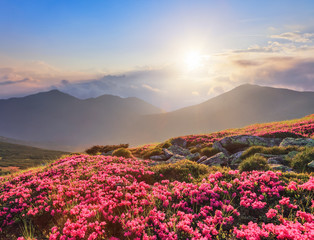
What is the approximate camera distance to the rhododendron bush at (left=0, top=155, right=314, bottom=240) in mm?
5543

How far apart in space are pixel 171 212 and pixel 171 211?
0.24 m

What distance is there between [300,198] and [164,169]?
22.2 feet

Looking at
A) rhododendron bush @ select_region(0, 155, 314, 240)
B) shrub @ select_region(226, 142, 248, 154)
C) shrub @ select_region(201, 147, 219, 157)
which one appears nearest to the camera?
rhododendron bush @ select_region(0, 155, 314, 240)

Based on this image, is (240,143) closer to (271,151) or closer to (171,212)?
(271,151)

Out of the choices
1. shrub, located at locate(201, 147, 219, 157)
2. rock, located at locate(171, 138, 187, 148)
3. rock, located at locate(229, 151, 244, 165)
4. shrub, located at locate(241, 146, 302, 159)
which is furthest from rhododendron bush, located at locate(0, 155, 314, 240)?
rock, located at locate(171, 138, 187, 148)

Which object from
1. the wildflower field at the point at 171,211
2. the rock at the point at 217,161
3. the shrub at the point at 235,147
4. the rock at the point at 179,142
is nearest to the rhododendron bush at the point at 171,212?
the wildflower field at the point at 171,211

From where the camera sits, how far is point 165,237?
17.7 feet

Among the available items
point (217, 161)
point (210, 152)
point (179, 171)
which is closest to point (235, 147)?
point (210, 152)

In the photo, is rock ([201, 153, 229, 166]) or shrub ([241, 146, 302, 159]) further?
shrub ([241, 146, 302, 159])

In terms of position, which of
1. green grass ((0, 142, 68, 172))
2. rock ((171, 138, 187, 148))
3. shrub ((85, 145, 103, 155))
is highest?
rock ((171, 138, 187, 148))

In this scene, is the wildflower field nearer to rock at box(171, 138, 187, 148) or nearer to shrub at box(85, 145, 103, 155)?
shrub at box(85, 145, 103, 155)

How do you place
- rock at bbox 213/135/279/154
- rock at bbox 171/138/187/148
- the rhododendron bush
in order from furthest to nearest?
rock at bbox 171/138/187/148 < rock at bbox 213/135/279/154 < the rhododendron bush

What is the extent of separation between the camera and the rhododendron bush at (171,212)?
5.54 metres

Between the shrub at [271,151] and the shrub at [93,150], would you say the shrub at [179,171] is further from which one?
the shrub at [93,150]
